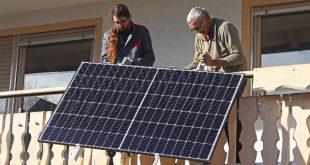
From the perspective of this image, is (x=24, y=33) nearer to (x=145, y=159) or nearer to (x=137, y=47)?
(x=137, y=47)

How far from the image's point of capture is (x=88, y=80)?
7.56 meters

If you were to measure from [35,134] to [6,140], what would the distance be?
0.48 meters

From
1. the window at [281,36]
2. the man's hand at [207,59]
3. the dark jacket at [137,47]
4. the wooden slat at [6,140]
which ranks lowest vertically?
the wooden slat at [6,140]

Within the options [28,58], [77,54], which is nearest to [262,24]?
[77,54]

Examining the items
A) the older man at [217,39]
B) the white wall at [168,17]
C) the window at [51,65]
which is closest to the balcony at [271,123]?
the older man at [217,39]

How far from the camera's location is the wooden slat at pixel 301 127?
7.36 m

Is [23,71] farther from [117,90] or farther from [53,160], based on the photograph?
[117,90]

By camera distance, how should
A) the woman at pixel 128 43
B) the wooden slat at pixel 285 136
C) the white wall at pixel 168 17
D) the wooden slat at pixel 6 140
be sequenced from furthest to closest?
1. the white wall at pixel 168 17
2. the wooden slat at pixel 6 140
3. the woman at pixel 128 43
4. the wooden slat at pixel 285 136

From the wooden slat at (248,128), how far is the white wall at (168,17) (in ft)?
9.67

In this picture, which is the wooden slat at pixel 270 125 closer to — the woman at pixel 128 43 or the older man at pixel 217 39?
the older man at pixel 217 39

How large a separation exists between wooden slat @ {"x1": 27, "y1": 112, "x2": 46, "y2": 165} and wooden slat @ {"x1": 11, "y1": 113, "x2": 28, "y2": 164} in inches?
4.9

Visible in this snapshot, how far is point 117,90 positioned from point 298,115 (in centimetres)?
163

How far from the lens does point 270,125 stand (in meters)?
7.63

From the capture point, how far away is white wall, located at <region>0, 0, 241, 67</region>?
10703mm
